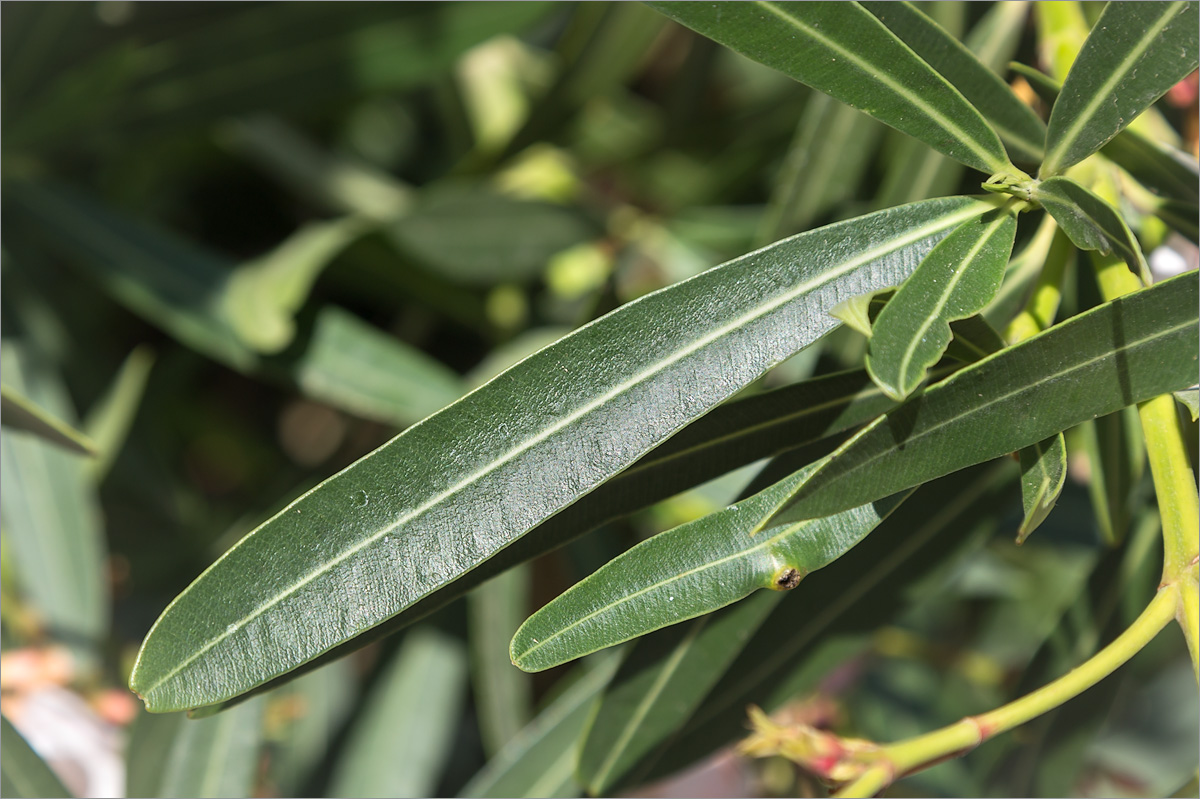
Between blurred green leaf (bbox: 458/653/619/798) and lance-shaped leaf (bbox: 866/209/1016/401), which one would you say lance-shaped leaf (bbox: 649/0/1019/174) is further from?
blurred green leaf (bbox: 458/653/619/798)

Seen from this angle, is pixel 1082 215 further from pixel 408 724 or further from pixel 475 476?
pixel 408 724

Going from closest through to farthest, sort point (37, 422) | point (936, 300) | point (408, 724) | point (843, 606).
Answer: point (936, 300) < point (37, 422) < point (843, 606) < point (408, 724)

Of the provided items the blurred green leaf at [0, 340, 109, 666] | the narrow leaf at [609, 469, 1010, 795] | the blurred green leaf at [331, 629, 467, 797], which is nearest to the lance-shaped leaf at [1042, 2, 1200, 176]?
the narrow leaf at [609, 469, 1010, 795]

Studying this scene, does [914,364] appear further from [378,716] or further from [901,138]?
[378,716]

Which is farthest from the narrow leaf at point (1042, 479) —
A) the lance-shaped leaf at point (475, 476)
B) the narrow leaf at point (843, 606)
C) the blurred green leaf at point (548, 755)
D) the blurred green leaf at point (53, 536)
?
the blurred green leaf at point (53, 536)

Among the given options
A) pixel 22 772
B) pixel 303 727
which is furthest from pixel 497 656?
pixel 22 772

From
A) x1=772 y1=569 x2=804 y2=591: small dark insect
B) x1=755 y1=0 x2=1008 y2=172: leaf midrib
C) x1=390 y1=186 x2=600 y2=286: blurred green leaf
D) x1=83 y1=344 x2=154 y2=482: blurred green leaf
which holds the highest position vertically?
x1=390 y1=186 x2=600 y2=286: blurred green leaf
